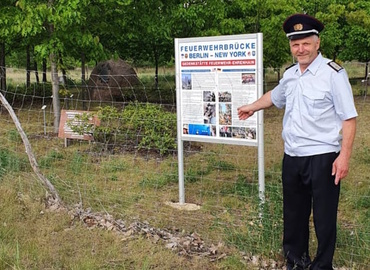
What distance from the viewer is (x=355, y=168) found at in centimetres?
675

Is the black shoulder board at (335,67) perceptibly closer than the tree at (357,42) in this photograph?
Yes

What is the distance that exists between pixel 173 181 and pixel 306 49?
11.9 ft

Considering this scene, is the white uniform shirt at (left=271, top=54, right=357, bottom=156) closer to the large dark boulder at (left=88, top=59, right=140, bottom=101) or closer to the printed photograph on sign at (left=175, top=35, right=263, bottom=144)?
the printed photograph on sign at (left=175, top=35, right=263, bottom=144)

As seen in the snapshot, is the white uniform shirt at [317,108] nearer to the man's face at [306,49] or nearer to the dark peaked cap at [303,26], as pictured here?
the man's face at [306,49]

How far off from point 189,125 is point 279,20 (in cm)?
873

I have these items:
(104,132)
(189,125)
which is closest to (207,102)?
(189,125)

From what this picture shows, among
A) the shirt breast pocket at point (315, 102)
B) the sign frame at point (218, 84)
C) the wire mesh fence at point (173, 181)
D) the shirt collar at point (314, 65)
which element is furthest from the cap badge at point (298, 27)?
the wire mesh fence at point (173, 181)

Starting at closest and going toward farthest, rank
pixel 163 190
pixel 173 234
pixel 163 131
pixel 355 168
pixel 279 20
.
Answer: pixel 173 234 → pixel 163 190 → pixel 355 168 → pixel 163 131 → pixel 279 20

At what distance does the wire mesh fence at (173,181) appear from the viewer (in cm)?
405

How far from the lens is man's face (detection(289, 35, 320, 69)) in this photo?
3.06 m

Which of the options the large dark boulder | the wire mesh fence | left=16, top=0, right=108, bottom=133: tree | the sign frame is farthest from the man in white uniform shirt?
the large dark boulder

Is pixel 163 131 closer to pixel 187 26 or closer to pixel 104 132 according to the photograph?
pixel 104 132

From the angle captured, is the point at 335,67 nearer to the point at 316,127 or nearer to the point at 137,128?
the point at 316,127

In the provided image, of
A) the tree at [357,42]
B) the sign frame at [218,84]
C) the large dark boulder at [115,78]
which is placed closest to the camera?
the sign frame at [218,84]
